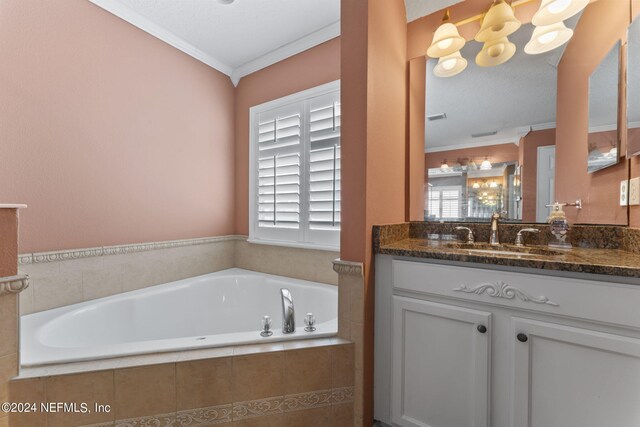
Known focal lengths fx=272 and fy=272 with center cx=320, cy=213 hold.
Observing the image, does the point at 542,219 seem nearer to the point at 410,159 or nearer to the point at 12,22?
the point at 410,159

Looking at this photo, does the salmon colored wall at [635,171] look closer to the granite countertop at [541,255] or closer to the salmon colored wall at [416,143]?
the granite countertop at [541,255]

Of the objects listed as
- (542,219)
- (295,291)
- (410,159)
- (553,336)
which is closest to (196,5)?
(410,159)

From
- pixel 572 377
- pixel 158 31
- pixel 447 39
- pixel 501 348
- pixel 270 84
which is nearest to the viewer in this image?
pixel 572 377

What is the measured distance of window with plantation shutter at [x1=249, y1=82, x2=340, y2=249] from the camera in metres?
2.37

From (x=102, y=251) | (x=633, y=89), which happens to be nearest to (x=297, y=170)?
(x=102, y=251)

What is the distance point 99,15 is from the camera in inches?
79.3

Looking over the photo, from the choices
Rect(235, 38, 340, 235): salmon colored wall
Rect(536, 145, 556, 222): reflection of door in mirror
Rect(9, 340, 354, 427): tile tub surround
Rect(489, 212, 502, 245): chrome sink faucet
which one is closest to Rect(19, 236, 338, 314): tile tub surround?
Rect(235, 38, 340, 235): salmon colored wall

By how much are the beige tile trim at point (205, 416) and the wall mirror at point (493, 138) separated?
1579 millimetres

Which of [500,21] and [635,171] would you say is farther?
[500,21]

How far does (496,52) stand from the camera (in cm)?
156

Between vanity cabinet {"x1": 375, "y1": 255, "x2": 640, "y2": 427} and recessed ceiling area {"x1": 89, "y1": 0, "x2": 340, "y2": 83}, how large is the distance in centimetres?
204

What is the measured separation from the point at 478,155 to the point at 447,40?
70cm

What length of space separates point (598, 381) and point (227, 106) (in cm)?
332

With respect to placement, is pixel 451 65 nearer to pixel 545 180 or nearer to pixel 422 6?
pixel 422 6
